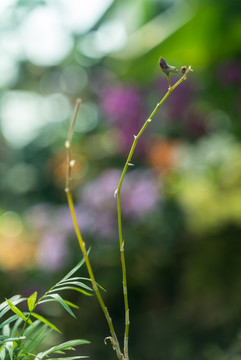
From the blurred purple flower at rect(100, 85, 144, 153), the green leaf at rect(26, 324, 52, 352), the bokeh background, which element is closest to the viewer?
the green leaf at rect(26, 324, 52, 352)

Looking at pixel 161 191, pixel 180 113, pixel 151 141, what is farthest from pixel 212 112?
pixel 161 191

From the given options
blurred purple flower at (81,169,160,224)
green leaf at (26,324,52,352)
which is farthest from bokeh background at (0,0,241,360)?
green leaf at (26,324,52,352)

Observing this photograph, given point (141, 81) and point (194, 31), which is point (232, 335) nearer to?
point (194, 31)

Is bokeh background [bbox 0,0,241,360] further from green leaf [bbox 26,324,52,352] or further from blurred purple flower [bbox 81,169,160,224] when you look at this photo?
green leaf [bbox 26,324,52,352]

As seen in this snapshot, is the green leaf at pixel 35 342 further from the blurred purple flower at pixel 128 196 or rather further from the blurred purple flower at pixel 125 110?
the blurred purple flower at pixel 125 110

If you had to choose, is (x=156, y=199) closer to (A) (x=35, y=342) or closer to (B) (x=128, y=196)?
(B) (x=128, y=196)

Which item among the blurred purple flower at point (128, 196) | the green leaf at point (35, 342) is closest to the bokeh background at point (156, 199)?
the blurred purple flower at point (128, 196)

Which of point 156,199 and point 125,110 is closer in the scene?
point 156,199

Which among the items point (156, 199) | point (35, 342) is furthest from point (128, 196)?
point (35, 342)

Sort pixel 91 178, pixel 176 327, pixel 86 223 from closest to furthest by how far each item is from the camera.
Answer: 1. pixel 176 327
2. pixel 86 223
3. pixel 91 178
